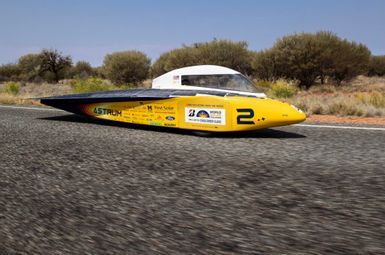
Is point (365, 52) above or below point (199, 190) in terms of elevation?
above

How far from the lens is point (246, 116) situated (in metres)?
4.90

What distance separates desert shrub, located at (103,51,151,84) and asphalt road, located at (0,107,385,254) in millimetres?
31813

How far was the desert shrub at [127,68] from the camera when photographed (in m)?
35.1

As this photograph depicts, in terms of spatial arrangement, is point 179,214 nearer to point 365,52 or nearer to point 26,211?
point 26,211

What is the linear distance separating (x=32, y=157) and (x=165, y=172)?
1.46 metres

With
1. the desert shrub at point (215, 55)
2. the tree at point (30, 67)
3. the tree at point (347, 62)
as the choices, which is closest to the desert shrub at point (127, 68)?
the desert shrub at point (215, 55)

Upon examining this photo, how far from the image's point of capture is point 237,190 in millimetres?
2324

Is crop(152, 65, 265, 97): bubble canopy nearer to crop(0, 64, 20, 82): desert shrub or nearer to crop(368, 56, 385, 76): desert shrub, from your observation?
crop(368, 56, 385, 76): desert shrub

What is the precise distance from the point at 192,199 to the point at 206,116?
122 inches

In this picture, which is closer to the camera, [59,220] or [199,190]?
[59,220]

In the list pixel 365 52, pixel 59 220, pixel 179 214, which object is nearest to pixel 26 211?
pixel 59 220

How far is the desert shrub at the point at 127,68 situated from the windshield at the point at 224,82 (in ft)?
95.8

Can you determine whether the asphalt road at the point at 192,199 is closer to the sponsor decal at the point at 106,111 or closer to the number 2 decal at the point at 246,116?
the number 2 decal at the point at 246,116

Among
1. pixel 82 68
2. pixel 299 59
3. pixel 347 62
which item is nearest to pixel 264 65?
pixel 299 59
